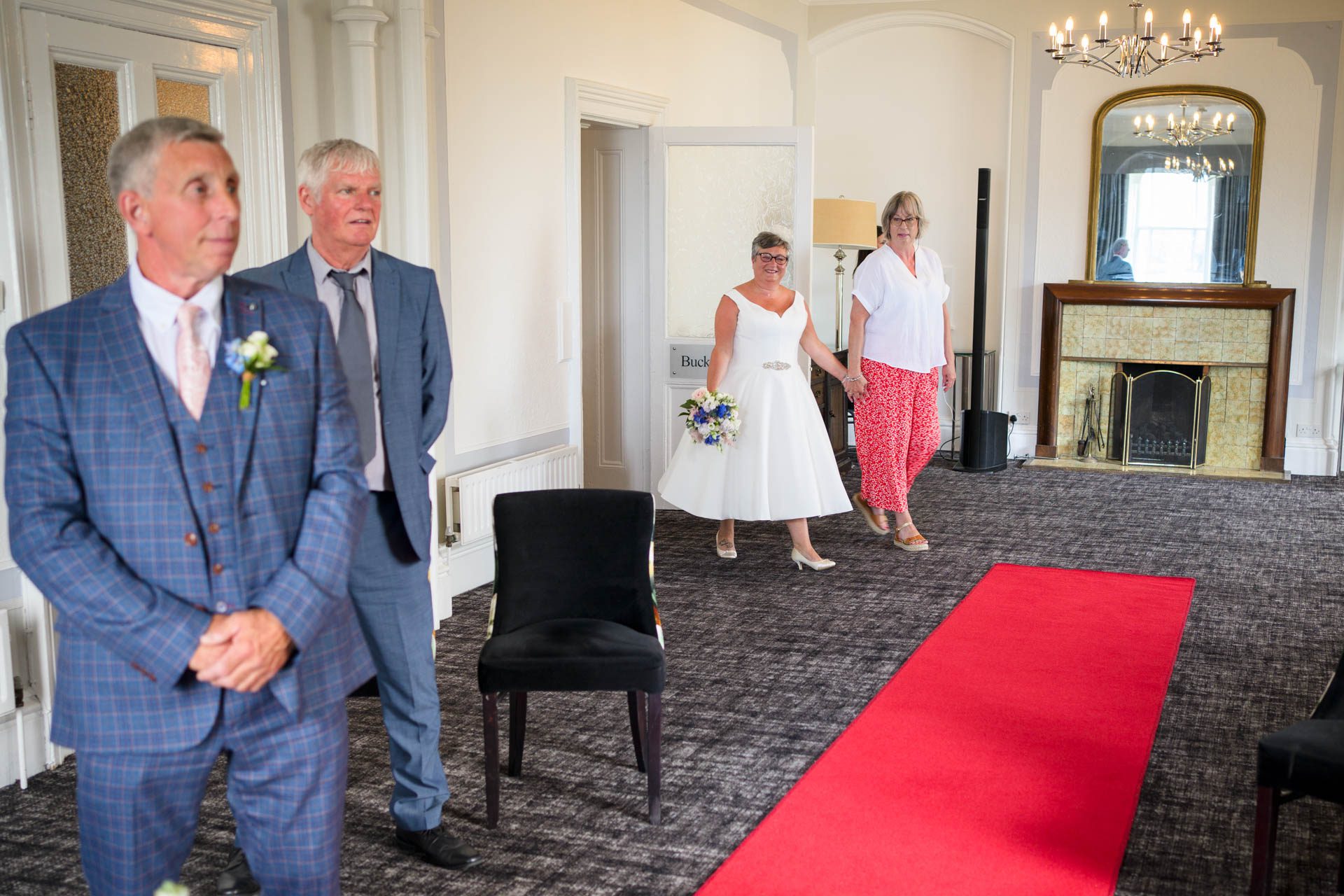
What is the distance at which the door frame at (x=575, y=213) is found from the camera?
20.7 ft

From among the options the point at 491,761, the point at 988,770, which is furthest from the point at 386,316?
the point at 988,770

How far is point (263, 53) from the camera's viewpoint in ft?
14.1

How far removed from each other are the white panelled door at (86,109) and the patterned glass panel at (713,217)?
127 inches

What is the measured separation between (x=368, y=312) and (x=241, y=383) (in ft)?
2.81

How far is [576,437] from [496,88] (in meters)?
1.85

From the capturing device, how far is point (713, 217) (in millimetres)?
6859

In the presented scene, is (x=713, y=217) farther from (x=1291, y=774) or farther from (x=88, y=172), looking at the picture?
(x=1291, y=774)

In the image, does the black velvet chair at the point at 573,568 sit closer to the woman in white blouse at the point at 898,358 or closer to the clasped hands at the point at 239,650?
the clasped hands at the point at 239,650

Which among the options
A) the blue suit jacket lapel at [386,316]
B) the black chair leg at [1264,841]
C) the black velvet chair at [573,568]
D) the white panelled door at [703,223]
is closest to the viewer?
the black chair leg at [1264,841]

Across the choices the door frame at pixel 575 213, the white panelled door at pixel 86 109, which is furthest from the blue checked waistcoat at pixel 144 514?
the door frame at pixel 575 213

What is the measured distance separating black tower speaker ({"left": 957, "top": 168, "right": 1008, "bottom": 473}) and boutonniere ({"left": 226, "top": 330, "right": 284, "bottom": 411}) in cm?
725

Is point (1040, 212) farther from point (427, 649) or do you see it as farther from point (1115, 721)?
point (427, 649)

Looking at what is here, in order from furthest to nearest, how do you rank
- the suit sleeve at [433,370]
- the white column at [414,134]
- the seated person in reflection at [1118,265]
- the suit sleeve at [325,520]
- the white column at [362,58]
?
the seated person in reflection at [1118,265] < the white column at [414,134] < the white column at [362,58] < the suit sleeve at [433,370] < the suit sleeve at [325,520]

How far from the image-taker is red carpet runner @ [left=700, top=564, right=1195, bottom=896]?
115 inches
